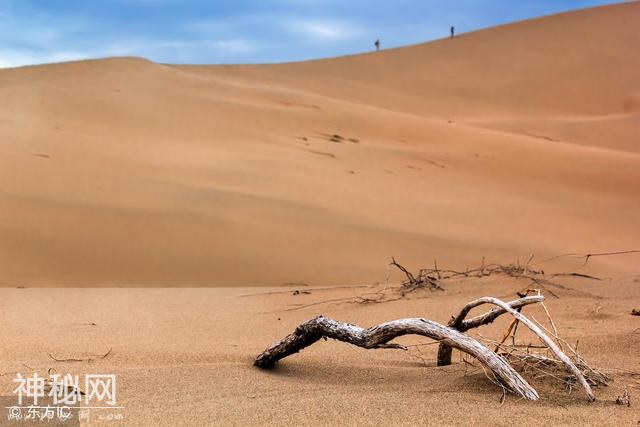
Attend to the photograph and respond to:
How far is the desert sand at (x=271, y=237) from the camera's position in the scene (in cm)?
246

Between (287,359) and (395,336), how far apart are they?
28.3 inches

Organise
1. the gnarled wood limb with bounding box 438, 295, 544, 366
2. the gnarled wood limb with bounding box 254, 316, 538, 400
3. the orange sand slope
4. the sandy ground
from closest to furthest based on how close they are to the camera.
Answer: the sandy ground
the gnarled wood limb with bounding box 254, 316, 538, 400
the gnarled wood limb with bounding box 438, 295, 544, 366
the orange sand slope

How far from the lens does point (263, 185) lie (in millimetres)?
8547

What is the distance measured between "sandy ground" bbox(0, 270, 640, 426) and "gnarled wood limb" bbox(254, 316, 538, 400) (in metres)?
0.06

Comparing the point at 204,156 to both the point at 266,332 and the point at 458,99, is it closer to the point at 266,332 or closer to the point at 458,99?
the point at 266,332

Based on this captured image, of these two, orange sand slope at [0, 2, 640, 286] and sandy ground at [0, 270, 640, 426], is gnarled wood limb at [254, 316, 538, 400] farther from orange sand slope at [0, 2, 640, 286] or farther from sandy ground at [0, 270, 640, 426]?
orange sand slope at [0, 2, 640, 286]

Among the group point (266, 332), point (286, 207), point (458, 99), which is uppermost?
point (458, 99)

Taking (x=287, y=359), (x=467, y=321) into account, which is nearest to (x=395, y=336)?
(x=467, y=321)

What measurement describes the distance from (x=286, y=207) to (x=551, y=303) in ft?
12.2

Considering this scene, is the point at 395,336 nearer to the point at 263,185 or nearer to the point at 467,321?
the point at 467,321

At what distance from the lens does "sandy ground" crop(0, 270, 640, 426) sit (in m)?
2.08

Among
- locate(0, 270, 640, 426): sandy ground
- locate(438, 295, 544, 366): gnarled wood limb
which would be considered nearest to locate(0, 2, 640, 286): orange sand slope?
locate(0, 270, 640, 426): sandy ground

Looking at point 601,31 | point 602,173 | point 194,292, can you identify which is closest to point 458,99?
point 601,31

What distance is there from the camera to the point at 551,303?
4410 mm
